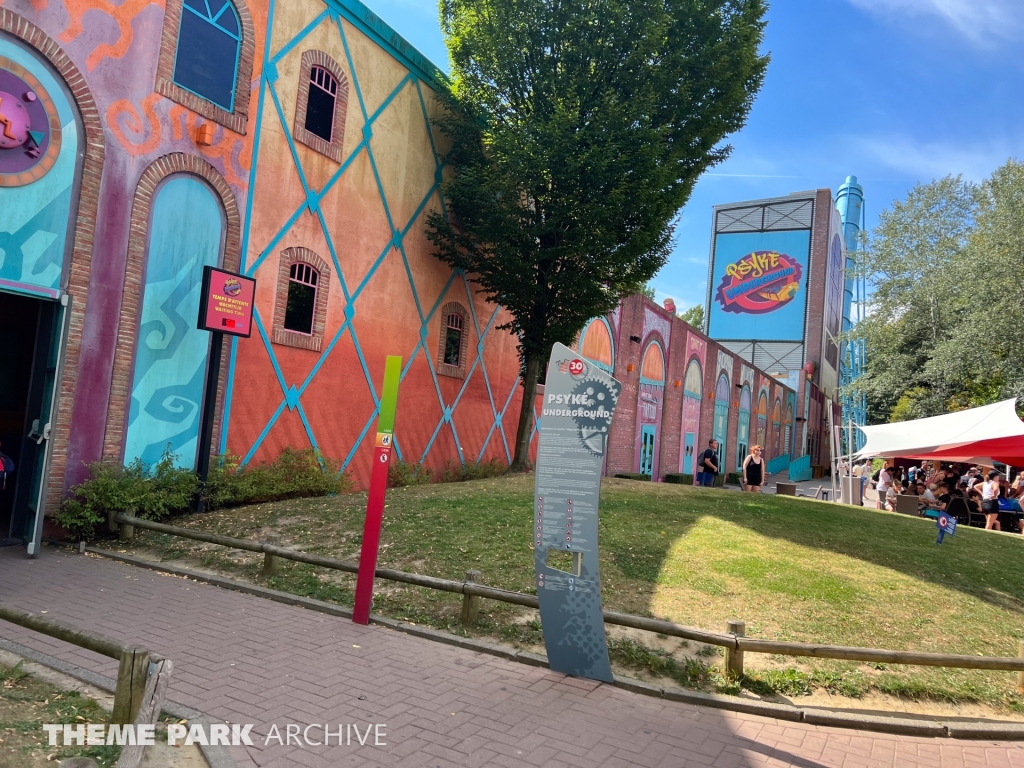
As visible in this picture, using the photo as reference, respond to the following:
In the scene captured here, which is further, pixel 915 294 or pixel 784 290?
pixel 784 290

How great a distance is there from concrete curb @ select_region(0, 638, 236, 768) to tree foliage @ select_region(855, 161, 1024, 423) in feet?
86.1

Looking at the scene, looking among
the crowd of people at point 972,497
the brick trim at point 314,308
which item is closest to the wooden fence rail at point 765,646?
the brick trim at point 314,308

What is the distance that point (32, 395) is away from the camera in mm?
8359

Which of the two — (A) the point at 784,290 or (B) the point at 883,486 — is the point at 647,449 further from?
(A) the point at 784,290

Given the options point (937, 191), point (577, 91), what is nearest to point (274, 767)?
point (577, 91)

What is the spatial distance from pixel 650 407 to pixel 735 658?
1885 centimetres

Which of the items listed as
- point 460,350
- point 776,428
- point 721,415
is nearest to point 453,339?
point 460,350

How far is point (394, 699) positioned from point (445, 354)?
11500 mm

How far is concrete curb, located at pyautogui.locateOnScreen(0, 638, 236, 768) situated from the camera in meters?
3.90

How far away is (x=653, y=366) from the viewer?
25000 mm

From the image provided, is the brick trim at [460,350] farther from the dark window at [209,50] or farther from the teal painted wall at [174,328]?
the dark window at [209,50]

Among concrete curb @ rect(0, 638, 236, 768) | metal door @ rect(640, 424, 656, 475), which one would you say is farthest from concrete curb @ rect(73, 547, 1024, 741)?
metal door @ rect(640, 424, 656, 475)

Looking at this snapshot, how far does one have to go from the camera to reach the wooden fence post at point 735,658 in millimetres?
6031

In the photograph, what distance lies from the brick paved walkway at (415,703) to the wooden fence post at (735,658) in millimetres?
536
